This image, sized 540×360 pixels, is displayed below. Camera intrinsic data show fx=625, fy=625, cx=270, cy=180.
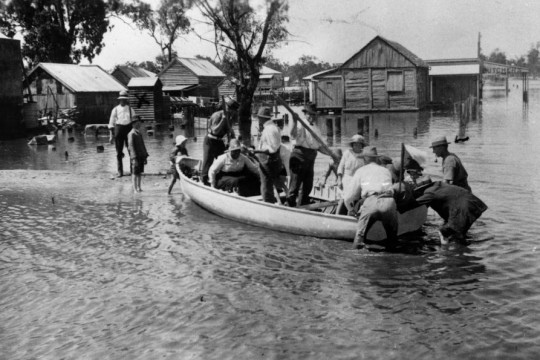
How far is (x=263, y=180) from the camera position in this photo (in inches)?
478

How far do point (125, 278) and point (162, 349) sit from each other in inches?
106

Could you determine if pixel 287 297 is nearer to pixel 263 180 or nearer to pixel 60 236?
pixel 263 180

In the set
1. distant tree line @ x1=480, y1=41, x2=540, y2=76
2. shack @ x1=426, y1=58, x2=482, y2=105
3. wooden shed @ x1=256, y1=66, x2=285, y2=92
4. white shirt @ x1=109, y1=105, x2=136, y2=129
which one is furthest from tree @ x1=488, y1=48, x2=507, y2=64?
white shirt @ x1=109, y1=105, x2=136, y2=129

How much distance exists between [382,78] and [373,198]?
41253mm

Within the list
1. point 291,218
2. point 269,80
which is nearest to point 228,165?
point 291,218

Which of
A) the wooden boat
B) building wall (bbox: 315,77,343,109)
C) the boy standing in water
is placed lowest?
the wooden boat

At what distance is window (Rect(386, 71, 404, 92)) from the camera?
49.0m

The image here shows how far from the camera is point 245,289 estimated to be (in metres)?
8.66

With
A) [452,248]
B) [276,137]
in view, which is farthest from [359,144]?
[452,248]

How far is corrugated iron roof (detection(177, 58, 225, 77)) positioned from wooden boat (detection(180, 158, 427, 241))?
48.9 metres

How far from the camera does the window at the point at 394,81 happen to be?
49.0 m

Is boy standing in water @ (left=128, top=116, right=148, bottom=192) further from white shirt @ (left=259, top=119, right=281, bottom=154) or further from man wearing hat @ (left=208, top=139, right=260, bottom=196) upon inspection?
white shirt @ (left=259, top=119, right=281, bottom=154)

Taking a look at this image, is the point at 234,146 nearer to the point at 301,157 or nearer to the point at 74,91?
the point at 301,157

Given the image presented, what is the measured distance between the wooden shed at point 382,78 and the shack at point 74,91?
18.5m
